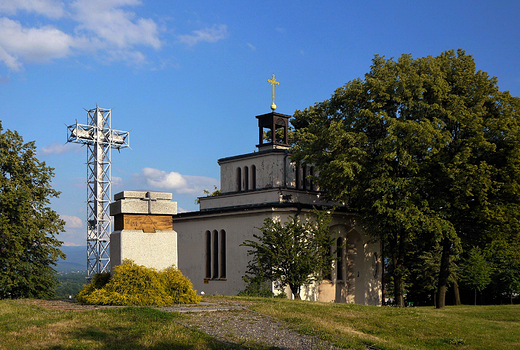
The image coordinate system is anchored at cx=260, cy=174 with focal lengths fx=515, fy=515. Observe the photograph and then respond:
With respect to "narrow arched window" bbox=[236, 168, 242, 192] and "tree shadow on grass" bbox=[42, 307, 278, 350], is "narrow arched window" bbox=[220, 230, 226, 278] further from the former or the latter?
"tree shadow on grass" bbox=[42, 307, 278, 350]

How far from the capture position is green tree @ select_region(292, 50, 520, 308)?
25016mm

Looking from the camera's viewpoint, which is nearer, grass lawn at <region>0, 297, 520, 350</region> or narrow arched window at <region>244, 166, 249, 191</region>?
grass lawn at <region>0, 297, 520, 350</region>

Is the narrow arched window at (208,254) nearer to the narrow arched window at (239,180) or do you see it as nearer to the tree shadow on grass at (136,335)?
the narrow arched window at (239,180)

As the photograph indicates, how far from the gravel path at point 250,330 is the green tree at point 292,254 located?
39.6 ft

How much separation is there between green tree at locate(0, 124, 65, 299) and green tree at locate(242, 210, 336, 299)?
36.5ft


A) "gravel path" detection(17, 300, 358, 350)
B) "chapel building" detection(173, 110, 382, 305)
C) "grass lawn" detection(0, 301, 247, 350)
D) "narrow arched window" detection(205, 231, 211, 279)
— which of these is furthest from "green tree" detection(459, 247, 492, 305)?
"grass lawn" detection(0, 301, 247, 350)

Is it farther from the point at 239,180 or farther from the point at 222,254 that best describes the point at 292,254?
the point at 239,180

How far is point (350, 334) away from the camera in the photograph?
504 inches

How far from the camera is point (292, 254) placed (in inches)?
1022

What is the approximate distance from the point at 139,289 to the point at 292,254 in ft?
37.6

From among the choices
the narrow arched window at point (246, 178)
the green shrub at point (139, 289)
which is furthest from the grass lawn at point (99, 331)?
the narrow arched window at point (246, 178)

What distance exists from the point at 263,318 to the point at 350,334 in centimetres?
231

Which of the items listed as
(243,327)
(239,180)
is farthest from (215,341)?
(239,180)

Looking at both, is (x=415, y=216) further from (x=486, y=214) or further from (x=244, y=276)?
(x=244, y=276)
